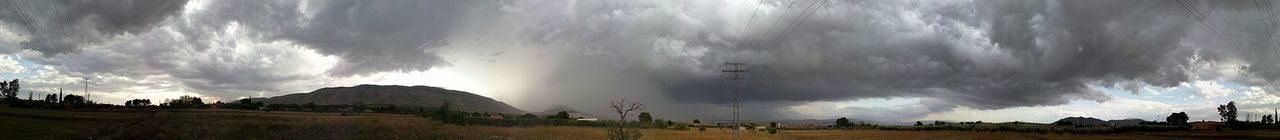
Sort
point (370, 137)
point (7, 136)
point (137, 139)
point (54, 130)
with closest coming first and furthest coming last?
1. point (7, 136)
2. point (137, 139)
3. point (54, 130)
4. point (370, 137)

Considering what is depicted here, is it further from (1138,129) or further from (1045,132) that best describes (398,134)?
(1138,129)

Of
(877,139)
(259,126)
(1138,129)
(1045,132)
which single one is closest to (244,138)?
(259,126)

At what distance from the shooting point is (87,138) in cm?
6800

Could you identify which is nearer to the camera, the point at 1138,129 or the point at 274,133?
the point at 274,133

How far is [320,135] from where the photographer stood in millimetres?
87625

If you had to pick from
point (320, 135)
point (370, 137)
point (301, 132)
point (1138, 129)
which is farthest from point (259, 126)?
point (1138, 129)

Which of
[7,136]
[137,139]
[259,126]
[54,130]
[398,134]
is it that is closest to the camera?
[7,136]

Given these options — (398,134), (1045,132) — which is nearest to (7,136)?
(398,134)

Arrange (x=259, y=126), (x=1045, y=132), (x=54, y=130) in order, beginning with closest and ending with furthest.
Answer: (x=54, y=130) < (x=259, y=126) < (x=1045, y=132)

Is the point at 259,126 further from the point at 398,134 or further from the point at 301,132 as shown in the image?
the point at 398,134

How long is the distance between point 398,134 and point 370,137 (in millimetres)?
6279

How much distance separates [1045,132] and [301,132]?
114791mm

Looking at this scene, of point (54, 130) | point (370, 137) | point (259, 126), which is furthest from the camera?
point (259, 126)

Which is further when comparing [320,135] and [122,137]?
[320,135]
